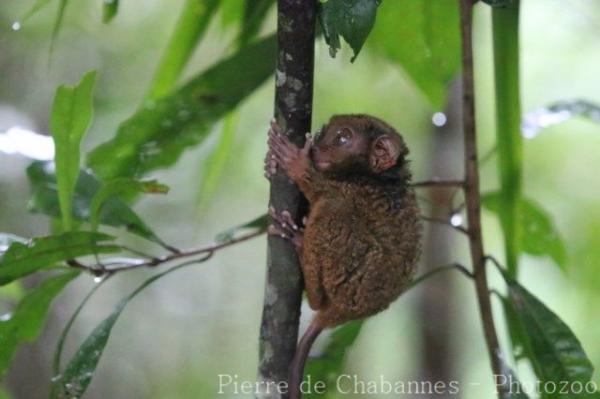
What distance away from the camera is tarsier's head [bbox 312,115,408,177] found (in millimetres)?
2053

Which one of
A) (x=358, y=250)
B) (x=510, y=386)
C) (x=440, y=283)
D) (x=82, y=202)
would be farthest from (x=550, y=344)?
(x=440, y=283)

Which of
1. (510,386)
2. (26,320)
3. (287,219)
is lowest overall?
(510,386)

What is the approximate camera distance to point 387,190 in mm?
2033

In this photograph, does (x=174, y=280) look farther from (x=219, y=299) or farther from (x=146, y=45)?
(x=146, y=45)

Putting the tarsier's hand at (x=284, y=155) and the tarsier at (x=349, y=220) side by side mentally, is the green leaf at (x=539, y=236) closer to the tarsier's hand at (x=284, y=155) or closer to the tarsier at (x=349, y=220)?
the tarsier at (x=349, y=220)

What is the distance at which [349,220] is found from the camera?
190 centimetres

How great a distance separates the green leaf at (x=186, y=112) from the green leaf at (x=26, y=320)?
0.30 metres

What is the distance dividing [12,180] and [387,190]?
3.30 m

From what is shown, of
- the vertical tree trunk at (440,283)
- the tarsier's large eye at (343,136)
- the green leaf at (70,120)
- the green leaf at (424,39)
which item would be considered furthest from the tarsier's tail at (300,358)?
the vertical tree trunk at (440,283)

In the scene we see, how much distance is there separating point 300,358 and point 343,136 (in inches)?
22.4

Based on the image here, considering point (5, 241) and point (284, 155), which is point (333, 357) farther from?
point (5, 241)

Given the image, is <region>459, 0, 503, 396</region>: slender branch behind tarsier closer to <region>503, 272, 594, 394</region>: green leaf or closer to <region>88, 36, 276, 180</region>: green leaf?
<region>503, 272, 594, 394</region>: green leaf

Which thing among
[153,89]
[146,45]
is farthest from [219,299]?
[153,89]

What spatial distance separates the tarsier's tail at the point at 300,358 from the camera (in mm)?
1625
